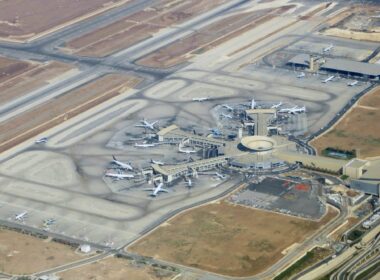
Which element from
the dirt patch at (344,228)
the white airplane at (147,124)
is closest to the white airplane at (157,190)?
the white airplane at (147,124)

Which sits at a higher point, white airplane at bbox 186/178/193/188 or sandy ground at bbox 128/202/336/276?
white airplane at bbox 186/178/193/188

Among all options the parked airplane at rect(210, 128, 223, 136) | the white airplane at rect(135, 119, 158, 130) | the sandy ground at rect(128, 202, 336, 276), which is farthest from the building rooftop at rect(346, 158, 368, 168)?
the white airplane at rect(135, 119, 158, 130)

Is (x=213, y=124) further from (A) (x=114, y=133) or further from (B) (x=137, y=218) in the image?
(B) (x=137, y=218)

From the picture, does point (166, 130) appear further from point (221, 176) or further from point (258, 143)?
point (221, 176)

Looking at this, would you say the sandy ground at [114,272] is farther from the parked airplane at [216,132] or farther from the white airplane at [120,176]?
the parked airplane at [216,132]

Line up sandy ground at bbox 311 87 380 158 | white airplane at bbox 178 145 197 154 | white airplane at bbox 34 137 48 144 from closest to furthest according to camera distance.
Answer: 1. sandy ground at bbox 311 87 380 158
2. white airplane at bbox 178 145 197 154
3. white airplane at bbox 34 137 48 144

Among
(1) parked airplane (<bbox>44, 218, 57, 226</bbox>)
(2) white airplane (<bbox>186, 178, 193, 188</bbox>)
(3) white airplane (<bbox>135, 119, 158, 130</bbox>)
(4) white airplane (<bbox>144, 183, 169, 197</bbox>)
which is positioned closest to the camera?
(1) parked airplane (<bbox>44, 218, 57, 226</bbox>)

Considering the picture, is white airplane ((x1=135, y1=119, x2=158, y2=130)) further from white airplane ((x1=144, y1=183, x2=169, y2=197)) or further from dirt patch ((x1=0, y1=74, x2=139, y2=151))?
white airplane ((x1=144, y1=183, x2=169, y2=197))
